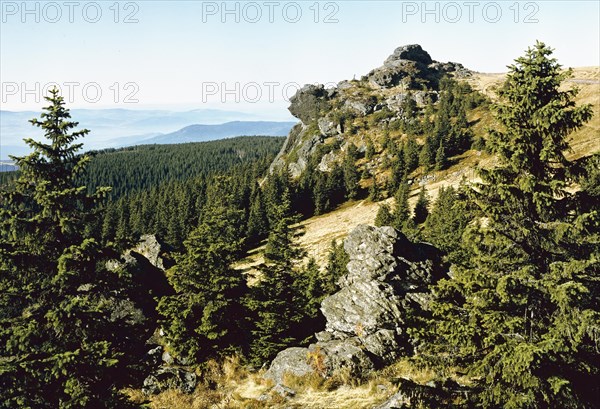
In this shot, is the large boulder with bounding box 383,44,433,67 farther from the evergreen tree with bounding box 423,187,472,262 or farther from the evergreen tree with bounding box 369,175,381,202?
the evergreen tree with bounding box 423,187,472,262

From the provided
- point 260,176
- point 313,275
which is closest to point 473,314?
point 313,275

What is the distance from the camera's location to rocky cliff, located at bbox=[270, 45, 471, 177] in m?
134

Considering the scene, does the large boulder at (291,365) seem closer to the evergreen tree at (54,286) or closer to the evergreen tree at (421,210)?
the evergreen tree at (54,286)

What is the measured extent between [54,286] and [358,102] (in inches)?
5637

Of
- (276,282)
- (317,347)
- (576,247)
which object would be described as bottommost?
(317,347)

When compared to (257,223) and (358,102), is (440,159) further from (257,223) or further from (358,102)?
(358,102)

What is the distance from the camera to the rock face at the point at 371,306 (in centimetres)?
1817

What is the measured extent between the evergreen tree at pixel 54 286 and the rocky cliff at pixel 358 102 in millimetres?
108321

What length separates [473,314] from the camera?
10508mm

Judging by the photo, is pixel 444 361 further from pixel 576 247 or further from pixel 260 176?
pixel 260 176

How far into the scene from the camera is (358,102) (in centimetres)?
14538

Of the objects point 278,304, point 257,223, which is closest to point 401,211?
point 257,223

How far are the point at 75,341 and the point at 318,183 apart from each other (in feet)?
293

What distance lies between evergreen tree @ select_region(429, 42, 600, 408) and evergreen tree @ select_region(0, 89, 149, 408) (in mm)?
10053
